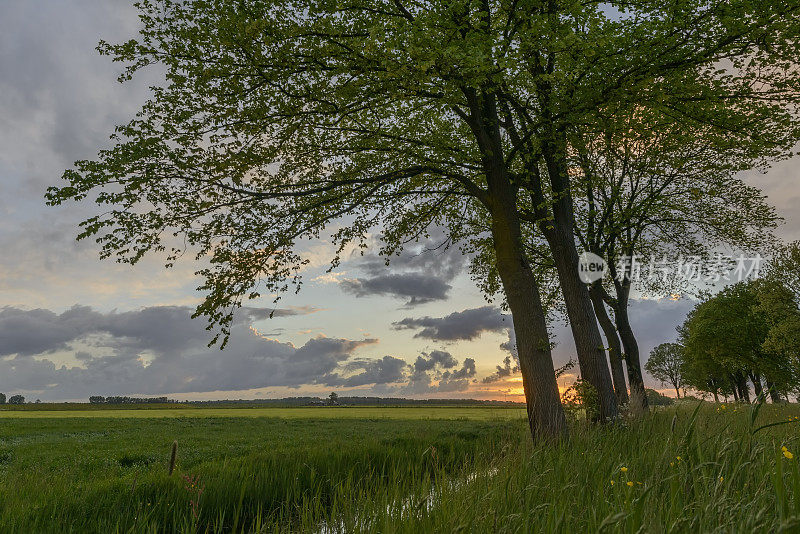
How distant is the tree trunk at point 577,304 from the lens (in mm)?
14305

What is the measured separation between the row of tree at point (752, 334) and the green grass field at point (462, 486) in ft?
88.5

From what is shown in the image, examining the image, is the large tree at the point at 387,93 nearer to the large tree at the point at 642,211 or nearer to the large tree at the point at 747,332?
the large tree at the point at 642,211

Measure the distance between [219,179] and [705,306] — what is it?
156 ft

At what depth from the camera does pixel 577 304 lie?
14984mm

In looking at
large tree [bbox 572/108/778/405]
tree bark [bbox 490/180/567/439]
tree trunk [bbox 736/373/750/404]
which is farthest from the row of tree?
tree bark [bbox 490/180/567/439]

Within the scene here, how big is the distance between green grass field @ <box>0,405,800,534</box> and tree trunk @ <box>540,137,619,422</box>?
92.7 inches

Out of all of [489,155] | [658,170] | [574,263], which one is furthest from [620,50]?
[658,170]

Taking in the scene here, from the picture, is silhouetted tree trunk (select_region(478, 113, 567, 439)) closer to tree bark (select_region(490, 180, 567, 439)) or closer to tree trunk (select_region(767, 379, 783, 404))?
tree bark (select_region(490, 180, 567, 439))

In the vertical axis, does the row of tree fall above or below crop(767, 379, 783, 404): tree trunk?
above

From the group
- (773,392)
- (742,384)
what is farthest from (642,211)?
(742,384)

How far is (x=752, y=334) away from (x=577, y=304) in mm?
36877

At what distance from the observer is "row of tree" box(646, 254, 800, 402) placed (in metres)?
33.9

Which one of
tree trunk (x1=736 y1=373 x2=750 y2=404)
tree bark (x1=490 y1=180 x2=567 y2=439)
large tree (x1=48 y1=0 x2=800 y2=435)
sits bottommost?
tree trunk (x1=736 y1=373 x2=750 y2=404)

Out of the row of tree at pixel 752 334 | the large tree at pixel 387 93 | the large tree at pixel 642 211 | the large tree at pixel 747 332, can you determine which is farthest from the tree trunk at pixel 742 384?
the large tree at pixel 387 93
